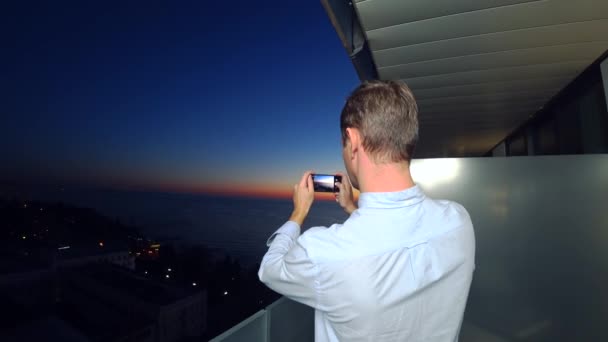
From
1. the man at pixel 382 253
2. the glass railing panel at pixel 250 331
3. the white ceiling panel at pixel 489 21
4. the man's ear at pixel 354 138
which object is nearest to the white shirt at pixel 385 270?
the man at pixel 382 253

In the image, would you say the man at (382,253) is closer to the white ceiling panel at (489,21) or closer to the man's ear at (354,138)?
the man's ear at (354,138)

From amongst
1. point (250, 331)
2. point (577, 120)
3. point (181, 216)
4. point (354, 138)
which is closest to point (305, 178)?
point (354, 138)

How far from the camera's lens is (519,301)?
213cm

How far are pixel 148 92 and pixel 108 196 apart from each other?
8866 mm

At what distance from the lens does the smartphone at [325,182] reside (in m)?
0.94

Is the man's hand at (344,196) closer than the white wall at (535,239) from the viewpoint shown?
Yes

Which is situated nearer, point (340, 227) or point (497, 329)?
point (340, 227)

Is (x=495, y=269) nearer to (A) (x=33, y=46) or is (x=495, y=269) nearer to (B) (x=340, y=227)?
(B) (x=340, y=227)

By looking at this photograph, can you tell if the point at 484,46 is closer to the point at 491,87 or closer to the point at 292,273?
the point at 491,87

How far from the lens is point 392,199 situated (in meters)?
0.59

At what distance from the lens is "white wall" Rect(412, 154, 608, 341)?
198cm

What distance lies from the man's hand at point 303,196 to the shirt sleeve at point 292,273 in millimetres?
199

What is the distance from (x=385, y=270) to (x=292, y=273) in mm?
182

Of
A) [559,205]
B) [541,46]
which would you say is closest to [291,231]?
[541,46]
